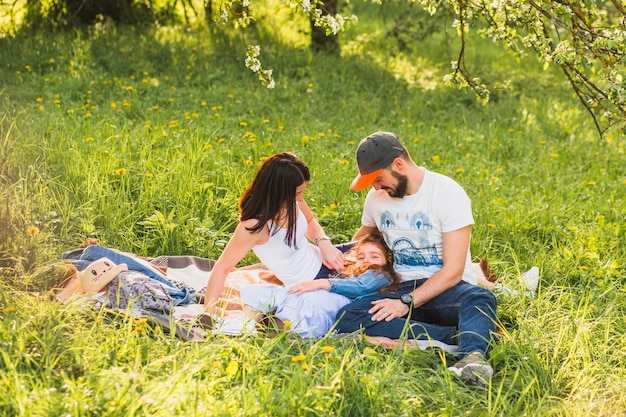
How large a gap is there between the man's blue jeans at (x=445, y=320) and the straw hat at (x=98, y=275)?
3.66 ft

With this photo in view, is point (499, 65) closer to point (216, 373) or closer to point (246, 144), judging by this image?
point (246, 144)

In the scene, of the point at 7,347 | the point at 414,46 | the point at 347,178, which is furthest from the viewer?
the point at 414,46

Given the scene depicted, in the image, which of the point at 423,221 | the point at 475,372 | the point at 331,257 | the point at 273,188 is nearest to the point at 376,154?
the point at 423,221

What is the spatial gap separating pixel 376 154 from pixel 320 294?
747 millimetres

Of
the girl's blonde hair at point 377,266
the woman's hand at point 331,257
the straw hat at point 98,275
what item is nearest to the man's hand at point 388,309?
the girl's blonde hair at point 377,266

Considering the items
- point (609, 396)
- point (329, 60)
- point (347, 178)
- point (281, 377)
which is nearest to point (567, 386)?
point (609, 396)

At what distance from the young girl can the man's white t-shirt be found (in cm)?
10

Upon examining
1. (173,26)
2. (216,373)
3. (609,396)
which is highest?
(173,26)

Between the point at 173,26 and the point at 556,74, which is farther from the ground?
the point at 173,26

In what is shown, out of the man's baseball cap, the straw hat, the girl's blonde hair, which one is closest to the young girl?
the girl's blonde hair

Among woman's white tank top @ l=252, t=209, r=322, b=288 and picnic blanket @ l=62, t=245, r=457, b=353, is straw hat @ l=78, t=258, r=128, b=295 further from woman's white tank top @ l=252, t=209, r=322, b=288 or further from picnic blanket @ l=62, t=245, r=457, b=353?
woman's white tank top @ l=252, t=209, r=322, b=288

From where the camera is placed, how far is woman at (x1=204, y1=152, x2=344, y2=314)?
4.03m

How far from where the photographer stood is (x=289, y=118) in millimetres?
7844

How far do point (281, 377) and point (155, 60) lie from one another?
6323mm
